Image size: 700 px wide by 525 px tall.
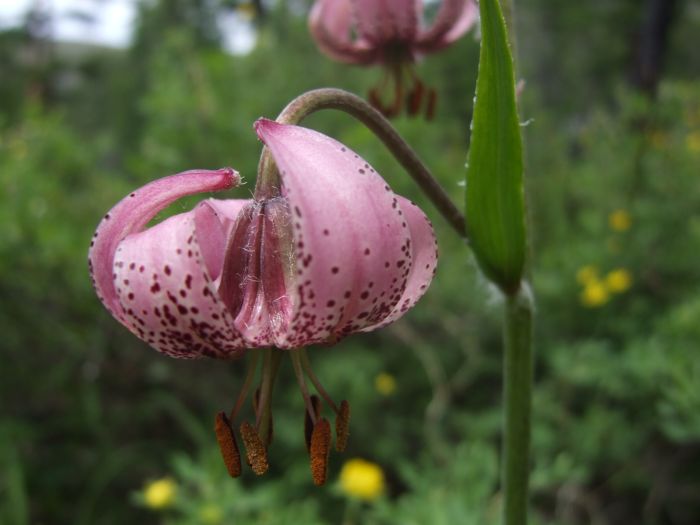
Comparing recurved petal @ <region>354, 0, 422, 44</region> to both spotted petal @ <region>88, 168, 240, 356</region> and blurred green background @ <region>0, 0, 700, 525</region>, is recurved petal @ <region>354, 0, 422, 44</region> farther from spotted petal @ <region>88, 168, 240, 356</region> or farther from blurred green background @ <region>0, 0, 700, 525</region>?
blurred green background @ <region>0, 0, 700, 525</region>

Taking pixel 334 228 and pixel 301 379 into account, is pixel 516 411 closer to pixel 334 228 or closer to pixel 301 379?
pixel 301 379

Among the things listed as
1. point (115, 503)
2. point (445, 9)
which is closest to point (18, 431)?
point (115, 503)

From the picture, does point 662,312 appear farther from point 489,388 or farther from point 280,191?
point 280,191

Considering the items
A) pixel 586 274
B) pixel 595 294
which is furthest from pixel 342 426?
pixel 586 274

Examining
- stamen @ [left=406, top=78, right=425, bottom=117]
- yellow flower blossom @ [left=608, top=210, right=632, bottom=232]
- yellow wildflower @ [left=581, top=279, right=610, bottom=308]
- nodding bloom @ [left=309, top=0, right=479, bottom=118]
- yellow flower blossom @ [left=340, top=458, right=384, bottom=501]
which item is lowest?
yellow flower blossom @ [left=340, top=458, right=384, bottom=501]

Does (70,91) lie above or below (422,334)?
above

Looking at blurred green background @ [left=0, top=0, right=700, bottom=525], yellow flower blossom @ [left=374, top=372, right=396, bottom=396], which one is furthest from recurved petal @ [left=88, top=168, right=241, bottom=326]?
yellow flower blossom @ [left=374, top=372, right=396, bottom=396]

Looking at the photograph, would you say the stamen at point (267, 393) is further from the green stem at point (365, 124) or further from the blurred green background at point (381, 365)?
the blurred green background at point (381, 365)
